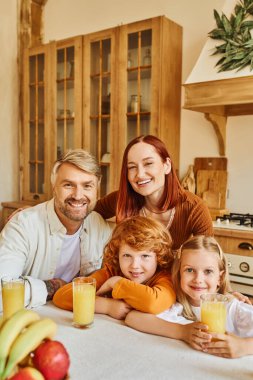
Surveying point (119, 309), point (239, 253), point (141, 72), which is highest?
point (141, 72)

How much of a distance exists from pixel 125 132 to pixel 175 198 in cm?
161

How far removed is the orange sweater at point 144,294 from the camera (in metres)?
1.24

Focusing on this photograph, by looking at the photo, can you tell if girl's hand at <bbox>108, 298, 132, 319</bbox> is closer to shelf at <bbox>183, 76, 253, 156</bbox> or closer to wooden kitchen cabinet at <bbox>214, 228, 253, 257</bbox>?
wooden kitchen cabinet at <bbox>214, 228, 253, 257</bbox>

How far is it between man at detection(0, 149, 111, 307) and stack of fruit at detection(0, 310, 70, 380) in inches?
34.0

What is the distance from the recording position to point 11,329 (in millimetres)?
736

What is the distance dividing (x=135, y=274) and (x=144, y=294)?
0.47ft

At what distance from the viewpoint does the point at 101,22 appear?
12.4ft

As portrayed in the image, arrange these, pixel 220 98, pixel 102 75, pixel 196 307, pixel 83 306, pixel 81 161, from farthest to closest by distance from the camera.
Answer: pixel 102 75 < pixel 220 98 < pixel 81 161 < pixel 196 307 < pixel 83 306

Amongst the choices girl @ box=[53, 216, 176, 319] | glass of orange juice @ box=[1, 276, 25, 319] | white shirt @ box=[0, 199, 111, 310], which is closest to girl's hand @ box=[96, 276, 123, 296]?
girl @ box=[53, 216, 176, 319]

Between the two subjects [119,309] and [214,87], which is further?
[214,87]

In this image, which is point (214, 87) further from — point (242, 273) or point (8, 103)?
point (8, 103)

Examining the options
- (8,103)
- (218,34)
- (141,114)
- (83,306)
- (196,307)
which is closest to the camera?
(83,306)

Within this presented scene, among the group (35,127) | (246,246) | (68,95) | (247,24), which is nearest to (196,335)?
(246,246)

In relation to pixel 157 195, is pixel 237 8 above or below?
above
